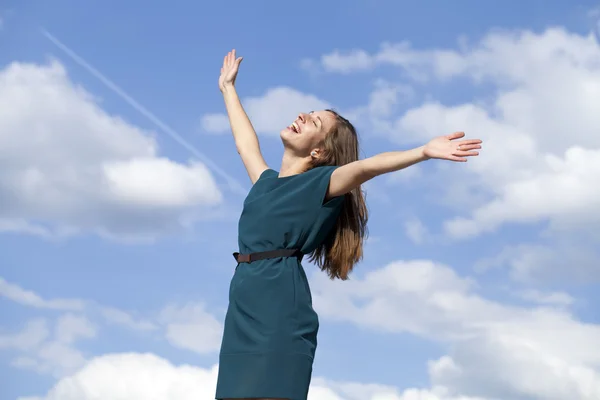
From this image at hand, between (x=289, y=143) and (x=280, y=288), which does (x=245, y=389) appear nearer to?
(x=280, y=288)

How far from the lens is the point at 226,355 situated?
416 cm

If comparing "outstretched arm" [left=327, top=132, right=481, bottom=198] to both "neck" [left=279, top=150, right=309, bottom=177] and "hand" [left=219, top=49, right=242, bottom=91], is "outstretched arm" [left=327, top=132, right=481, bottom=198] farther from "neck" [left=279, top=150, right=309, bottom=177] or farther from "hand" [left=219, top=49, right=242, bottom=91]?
"hand" [left=219, top=49, right=242, bottom=91]

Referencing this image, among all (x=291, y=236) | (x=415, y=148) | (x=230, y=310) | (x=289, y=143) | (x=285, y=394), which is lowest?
(x=285, y=394)

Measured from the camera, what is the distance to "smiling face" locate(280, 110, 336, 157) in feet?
14.9

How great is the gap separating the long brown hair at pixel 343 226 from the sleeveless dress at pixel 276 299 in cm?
11

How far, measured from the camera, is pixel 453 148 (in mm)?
3766

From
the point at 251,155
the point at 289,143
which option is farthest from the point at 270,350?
the point at 251,155

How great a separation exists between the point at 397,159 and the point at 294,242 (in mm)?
748

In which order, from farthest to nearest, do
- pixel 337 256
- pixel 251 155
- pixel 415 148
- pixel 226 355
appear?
1. pixel 251 155
2. pixel 337 256
3. pixel 226 355
4. pixel 415 148

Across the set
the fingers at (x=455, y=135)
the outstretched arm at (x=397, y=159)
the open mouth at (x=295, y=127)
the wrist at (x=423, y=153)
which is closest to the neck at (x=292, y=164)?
the open mouth at (x=295, y=127)

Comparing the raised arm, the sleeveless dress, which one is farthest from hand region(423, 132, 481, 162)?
the raised arm

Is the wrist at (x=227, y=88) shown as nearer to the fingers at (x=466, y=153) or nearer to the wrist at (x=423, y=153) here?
the wrist at (x=423, y=153)

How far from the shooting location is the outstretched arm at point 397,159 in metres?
3.76

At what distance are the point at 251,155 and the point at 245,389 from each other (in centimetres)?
166
